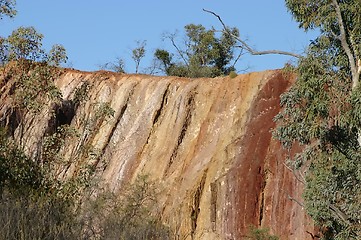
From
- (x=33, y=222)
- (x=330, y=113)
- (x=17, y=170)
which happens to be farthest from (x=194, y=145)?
(x=33, y=222)

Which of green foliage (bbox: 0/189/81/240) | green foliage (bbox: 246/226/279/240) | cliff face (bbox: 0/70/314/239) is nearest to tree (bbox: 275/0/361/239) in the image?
green foliage (bbox: 246/226/279/240)

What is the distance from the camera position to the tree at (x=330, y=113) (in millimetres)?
17281

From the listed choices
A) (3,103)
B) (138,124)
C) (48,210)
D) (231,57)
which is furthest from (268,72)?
(231,57)

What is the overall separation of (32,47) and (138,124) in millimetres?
8912

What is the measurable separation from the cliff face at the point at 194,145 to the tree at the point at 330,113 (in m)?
3.66

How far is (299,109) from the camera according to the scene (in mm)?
17969

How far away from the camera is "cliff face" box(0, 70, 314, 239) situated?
76.5ft

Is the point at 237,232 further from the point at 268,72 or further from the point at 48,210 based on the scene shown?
the point at 48,210

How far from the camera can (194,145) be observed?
27391 millimetres

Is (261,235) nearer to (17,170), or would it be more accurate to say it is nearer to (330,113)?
(330,113)

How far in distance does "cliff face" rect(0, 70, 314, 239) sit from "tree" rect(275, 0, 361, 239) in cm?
366

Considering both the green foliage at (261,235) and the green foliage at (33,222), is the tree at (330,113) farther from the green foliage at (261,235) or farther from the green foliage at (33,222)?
the green foliage at (33,222)

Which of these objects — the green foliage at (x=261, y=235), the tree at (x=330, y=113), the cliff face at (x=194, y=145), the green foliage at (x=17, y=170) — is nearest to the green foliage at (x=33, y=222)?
the green foliage at (x=17, y=170)

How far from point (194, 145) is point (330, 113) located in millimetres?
10378
